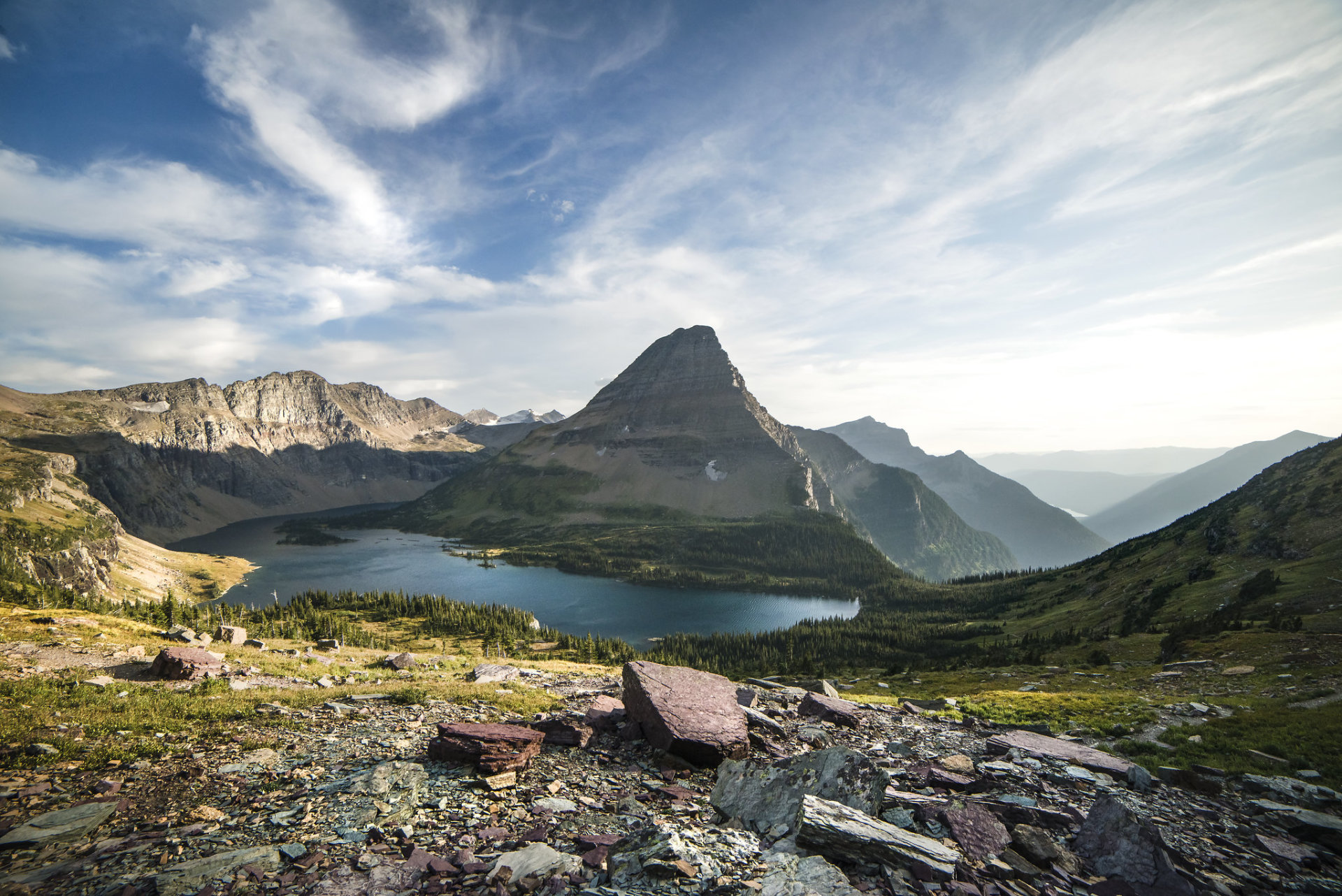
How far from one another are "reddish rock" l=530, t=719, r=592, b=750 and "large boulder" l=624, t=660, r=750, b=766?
190 cm

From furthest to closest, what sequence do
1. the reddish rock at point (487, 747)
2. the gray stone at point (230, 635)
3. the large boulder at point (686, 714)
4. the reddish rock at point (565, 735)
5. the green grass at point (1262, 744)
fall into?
the gray stone at point (230, 635)
the green grass at point (1262, 744)
the reddish rock at point (565, 735)
the large boulder at point (686, 714)
the reddish rock at point (487, 747)

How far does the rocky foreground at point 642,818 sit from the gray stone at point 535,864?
1.6 inches

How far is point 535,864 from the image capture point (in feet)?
30.2

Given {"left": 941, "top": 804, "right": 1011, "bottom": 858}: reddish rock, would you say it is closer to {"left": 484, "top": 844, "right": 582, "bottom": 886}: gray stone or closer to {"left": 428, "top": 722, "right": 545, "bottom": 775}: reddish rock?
{"left": 484, "top": 844, "right": 582, "bottom": 886}: gray stone

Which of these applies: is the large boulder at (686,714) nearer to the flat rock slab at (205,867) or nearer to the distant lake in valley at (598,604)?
the flat rock slab at (205,867)

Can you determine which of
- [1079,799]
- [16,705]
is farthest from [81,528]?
[1079,799]

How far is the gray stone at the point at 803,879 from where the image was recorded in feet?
27.8

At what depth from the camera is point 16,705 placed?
16.5 metres

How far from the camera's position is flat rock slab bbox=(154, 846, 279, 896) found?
7.98 m

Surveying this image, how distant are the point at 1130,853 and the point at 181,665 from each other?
3493 cm

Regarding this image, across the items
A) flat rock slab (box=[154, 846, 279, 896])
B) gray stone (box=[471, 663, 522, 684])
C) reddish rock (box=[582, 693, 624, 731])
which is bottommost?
gray stone (box=[471, 663, 522, 684])

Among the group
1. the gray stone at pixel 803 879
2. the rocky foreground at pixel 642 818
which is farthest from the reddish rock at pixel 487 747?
the gray stone at pixel 803 879

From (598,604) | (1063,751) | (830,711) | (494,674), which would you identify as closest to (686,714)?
(830,711)

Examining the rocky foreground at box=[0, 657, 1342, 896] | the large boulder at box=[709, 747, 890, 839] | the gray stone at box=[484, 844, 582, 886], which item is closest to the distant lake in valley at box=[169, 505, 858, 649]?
the rocky foreground at box=[0, 657, 1342, 896]
